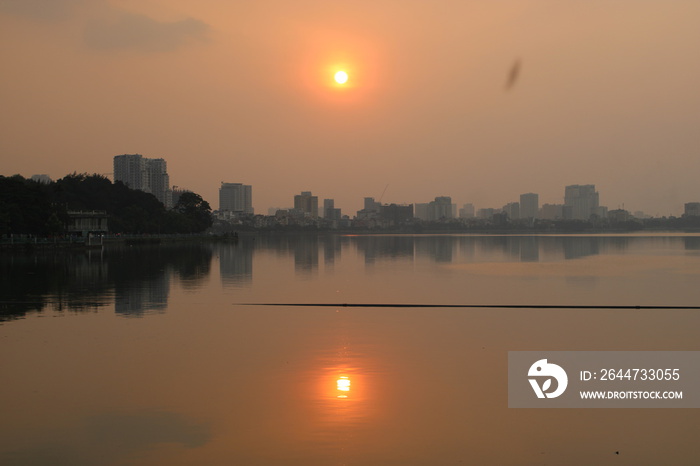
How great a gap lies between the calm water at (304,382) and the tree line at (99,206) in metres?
54.0

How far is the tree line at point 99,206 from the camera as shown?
84.4 m

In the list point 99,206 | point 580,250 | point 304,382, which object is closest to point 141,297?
point 304,382

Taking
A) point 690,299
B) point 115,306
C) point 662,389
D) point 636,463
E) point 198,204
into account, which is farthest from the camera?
point 198,204

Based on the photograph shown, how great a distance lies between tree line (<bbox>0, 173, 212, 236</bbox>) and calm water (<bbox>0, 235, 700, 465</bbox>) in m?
54.0

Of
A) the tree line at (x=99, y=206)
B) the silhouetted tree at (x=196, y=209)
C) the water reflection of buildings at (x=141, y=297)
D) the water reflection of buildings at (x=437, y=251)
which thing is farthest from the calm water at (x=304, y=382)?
the silhouetted tree at (x=196, y=209)

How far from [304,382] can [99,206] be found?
131 meters

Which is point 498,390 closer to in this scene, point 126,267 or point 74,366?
point 74,366

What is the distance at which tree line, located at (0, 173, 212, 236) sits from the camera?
8444cm

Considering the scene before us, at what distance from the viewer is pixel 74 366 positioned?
18.0 m

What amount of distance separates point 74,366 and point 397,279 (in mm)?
32500

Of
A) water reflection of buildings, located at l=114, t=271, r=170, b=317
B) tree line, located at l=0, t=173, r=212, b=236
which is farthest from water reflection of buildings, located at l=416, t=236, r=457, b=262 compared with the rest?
tree line, located at l=0, t=173, r=212, b=236

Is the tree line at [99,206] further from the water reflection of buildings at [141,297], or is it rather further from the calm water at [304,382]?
the calm water at [304,382]

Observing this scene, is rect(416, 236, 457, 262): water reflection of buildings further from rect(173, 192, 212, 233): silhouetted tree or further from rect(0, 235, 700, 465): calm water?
rect(173, 192, 212, 233): silhouetted tree

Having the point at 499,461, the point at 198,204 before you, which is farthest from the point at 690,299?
the point at 198,204
